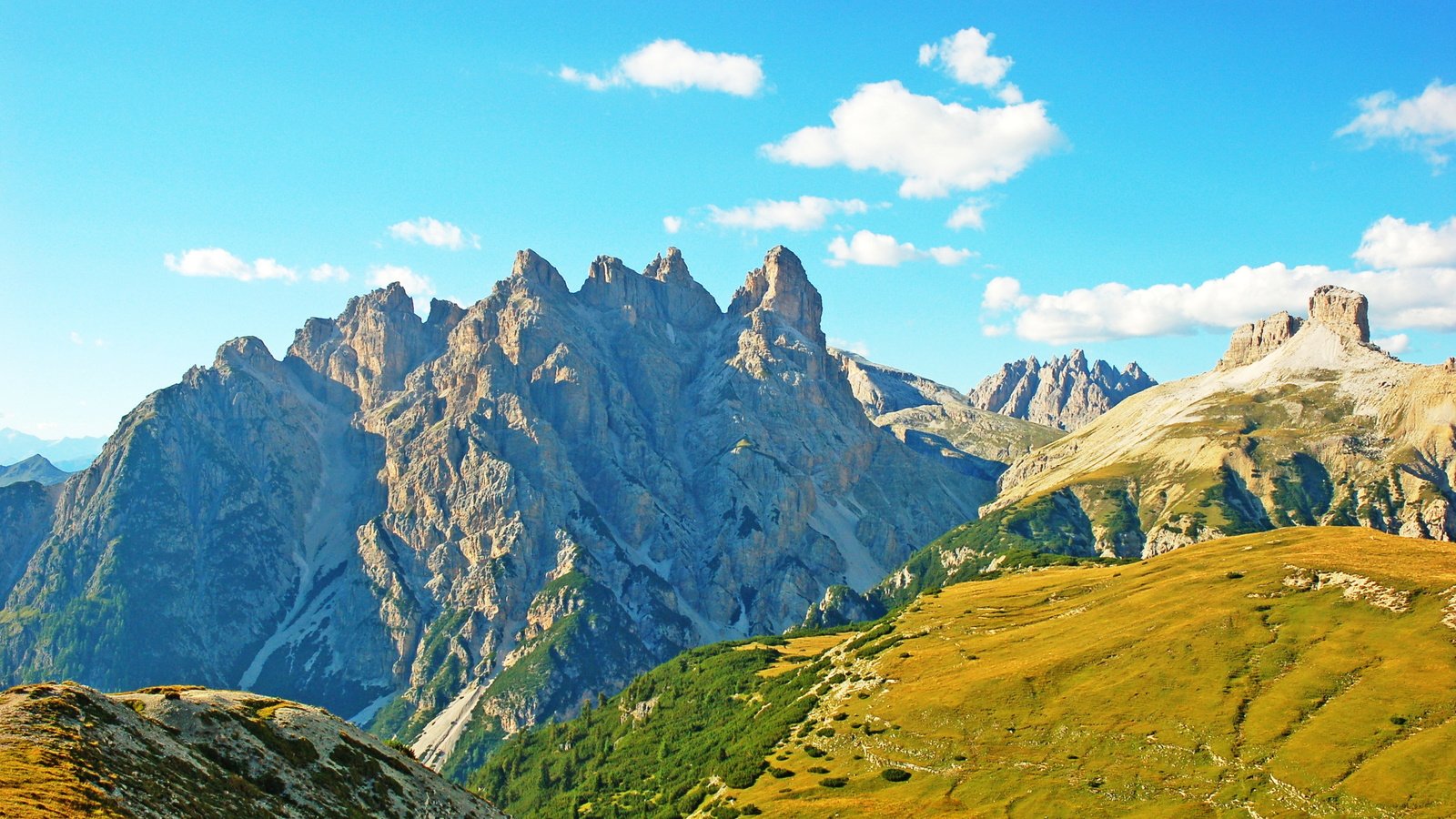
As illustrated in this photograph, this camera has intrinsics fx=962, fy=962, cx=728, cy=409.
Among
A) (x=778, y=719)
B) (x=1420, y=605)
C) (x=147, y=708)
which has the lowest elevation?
(x=778, y=719)

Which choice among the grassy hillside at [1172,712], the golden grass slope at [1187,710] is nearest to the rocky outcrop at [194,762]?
the golden grass slope at [1187,710]

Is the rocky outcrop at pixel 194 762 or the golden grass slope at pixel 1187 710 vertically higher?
the rocky outcrop at pixel 194 762

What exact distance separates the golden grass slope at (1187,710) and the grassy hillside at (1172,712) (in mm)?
329

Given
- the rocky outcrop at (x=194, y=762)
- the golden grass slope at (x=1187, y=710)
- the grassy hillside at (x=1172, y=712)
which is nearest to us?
the rocky outcrop at (x=194, y=762)

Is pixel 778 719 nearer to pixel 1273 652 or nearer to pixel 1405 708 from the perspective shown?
pixel 1273 652

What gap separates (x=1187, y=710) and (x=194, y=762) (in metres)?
115

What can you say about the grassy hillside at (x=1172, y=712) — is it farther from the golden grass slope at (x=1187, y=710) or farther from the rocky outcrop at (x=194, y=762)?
the rocky outcrop at (x=194, y=762)

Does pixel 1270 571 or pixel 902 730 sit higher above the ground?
pixel 1270 571

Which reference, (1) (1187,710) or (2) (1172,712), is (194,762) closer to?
(2) (1172,712)

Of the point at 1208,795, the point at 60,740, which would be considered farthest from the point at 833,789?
the point at 60,740

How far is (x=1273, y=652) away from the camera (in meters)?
136

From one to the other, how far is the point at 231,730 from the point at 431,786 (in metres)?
22.3

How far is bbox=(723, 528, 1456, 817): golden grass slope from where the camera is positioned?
106 metres

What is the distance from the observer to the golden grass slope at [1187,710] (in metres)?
106
